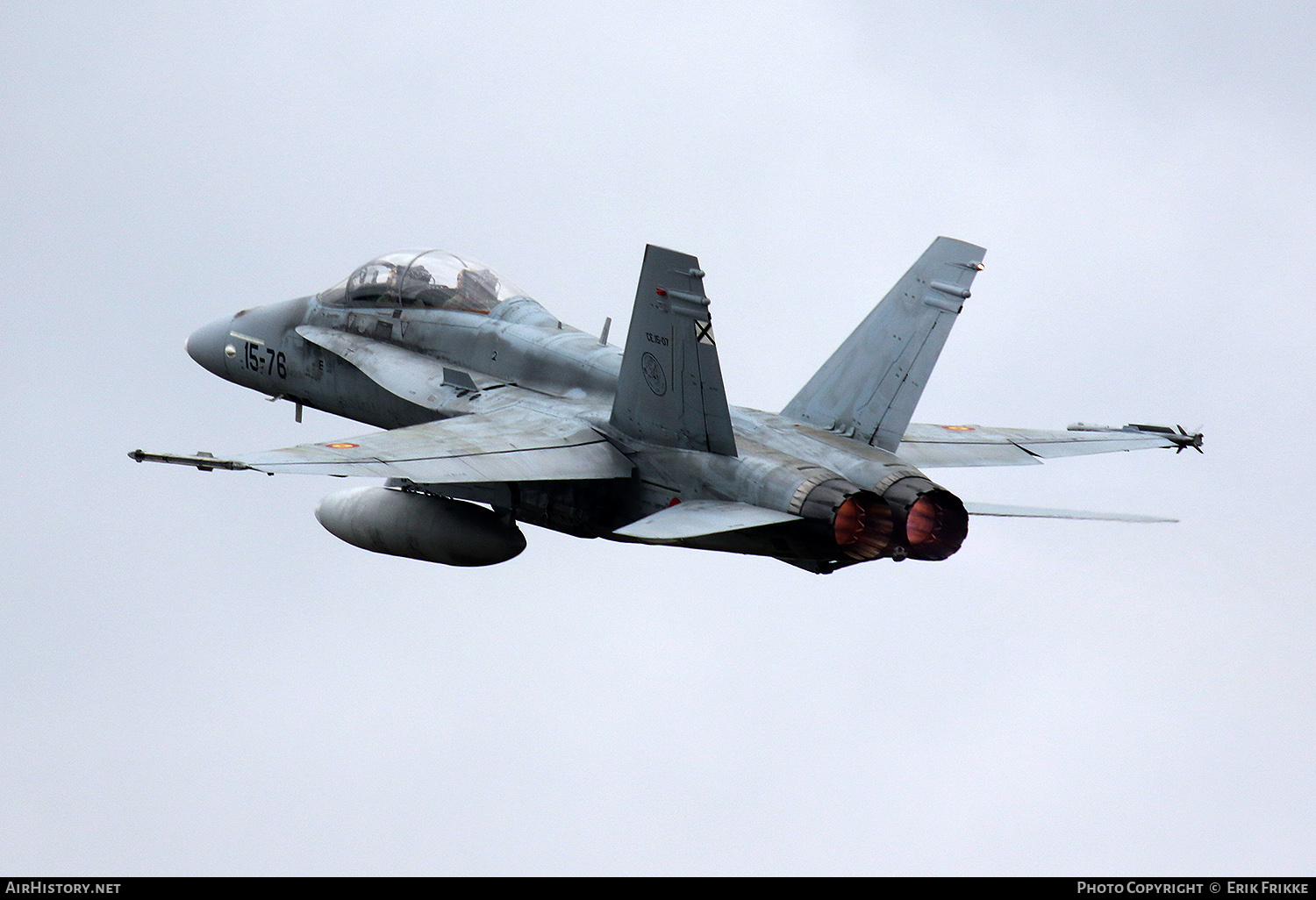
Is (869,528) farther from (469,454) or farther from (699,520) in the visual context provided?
(469,454)

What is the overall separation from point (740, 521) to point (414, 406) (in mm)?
4871

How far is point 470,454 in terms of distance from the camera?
15.9 m

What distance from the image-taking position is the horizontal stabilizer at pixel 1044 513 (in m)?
15.4

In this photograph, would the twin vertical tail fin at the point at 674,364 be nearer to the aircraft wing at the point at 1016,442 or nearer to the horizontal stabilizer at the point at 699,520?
the horizontal stabilizer at the point at 699,520

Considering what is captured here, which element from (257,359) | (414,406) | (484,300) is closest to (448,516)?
(414,406)

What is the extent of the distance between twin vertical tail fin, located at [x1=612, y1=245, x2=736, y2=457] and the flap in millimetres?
628

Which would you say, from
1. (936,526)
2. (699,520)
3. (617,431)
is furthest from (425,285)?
(936,526)

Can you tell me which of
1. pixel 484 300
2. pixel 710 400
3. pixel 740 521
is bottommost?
pixel 740 521

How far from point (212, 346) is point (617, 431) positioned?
6546 mm

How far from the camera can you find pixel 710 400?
1558cm

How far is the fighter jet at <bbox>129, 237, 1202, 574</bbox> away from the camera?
15.1 m

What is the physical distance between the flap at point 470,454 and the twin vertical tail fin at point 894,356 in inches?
80.9

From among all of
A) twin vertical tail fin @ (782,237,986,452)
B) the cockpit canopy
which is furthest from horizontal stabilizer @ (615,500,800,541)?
the cockpit canopy

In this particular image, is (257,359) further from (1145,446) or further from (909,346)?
(1145,446)
